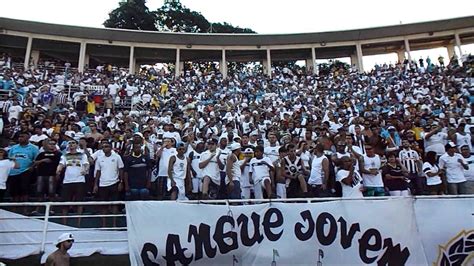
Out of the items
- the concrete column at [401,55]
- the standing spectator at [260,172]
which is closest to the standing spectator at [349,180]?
the standing spectator at [260,172]

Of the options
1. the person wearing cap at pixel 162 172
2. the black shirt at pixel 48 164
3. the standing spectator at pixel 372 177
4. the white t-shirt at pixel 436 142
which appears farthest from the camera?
the white t-shirt at pixel 436 142

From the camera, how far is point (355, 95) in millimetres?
19000

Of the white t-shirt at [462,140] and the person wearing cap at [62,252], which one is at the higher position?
the white t-shirt at [462,140]

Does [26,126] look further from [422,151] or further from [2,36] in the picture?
[2,36]

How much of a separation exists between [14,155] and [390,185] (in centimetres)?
662

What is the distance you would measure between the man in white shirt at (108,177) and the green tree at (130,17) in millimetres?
37468

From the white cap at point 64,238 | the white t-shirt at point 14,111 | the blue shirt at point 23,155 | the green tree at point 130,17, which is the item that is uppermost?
the green tree at point 130,17

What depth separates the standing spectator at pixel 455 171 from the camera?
26.6 ft

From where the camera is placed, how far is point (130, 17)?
1678 inches

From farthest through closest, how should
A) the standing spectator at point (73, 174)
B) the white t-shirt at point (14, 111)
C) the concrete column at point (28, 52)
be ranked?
1. the concrete column at point (28, 52)
2. the white t-shirt at point (14, 111)
3. the standing spectator at point (73, 174)

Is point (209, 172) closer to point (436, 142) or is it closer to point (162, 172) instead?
point (162, 172)

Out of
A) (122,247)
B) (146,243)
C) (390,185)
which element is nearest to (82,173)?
(122,247)

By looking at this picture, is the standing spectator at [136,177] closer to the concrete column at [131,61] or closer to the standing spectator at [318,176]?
the standing spectator at [318,176]

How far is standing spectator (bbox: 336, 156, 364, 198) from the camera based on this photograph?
284 inches
